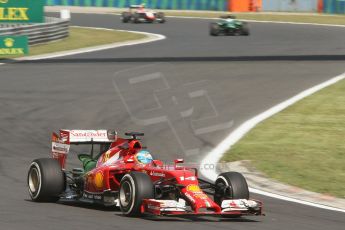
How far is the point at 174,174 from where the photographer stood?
33.2 feet

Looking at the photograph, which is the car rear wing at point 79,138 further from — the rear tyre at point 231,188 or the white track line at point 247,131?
the white track line at point 247,131

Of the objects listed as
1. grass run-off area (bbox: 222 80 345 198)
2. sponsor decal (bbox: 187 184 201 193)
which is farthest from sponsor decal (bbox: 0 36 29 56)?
sponsor decal (bbox: 187 184 201 193)

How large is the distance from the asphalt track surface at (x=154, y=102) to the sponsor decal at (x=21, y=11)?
172 inches

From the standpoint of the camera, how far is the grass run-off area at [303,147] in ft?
44.3

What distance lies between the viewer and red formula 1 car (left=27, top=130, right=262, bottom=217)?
9852 millimetres

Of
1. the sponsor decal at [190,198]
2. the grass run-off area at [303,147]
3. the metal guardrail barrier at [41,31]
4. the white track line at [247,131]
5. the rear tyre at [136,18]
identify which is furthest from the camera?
the rear tyre at [136,18]

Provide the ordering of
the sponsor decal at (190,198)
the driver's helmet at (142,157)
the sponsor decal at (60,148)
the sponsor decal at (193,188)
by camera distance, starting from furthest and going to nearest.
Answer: the sponsor decal at (60,148) → the driver's helmet at (142,157) → the sponsor decal at (193,188) → the sponsor decal at (190,198)

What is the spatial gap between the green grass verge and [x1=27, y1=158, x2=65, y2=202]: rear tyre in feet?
77.9

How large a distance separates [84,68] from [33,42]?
9.61m

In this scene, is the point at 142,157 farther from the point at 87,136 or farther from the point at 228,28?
the point at 228,28

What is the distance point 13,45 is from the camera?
33.6 metres

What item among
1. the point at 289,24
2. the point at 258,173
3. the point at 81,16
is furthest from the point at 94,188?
the point at 81,16

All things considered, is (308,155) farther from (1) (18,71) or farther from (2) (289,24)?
(2) (289,24)

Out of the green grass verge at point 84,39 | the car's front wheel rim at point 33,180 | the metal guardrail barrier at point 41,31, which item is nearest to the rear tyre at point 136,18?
the green grass verge at point 84,39
